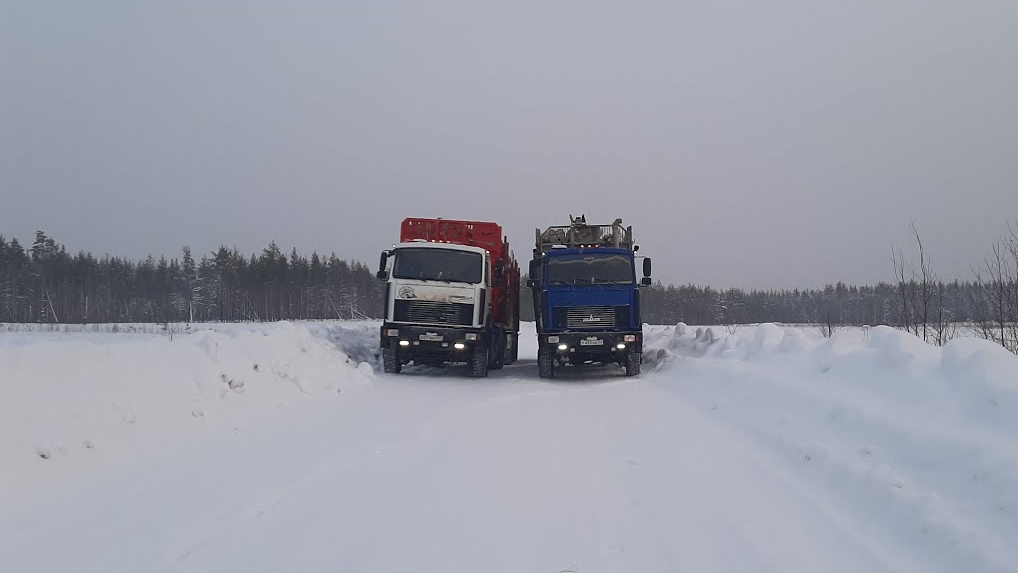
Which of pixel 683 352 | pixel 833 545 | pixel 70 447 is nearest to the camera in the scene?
pixel 833 545

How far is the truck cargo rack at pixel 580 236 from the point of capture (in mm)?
18734

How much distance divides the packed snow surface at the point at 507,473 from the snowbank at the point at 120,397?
28mm

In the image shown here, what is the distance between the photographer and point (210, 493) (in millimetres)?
5137

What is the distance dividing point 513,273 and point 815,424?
1514 cm

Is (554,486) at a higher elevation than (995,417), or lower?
lower

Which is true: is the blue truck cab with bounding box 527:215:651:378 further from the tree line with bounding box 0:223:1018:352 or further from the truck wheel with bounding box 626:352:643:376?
the tree line with bounding box 0:223:1018:352

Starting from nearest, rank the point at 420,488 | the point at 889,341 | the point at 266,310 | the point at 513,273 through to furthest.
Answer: the point at 420,488 < the point at 889,341 < the point at 513,273 < the point at 266,310

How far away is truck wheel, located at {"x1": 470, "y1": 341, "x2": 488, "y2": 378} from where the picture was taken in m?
16.3

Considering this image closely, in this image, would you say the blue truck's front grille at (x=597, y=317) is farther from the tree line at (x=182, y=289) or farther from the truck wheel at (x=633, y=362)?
the tree line at (x=182, y=289)

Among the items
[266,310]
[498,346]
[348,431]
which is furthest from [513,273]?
[266,310]

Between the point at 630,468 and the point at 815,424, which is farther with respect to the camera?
the point at 815,424

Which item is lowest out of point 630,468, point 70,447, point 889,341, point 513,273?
point 630,468

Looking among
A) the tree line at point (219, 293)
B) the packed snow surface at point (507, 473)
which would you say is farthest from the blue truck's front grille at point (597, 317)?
the tree line at point (219, 293)

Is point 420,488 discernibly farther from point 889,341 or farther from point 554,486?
point 889,341
